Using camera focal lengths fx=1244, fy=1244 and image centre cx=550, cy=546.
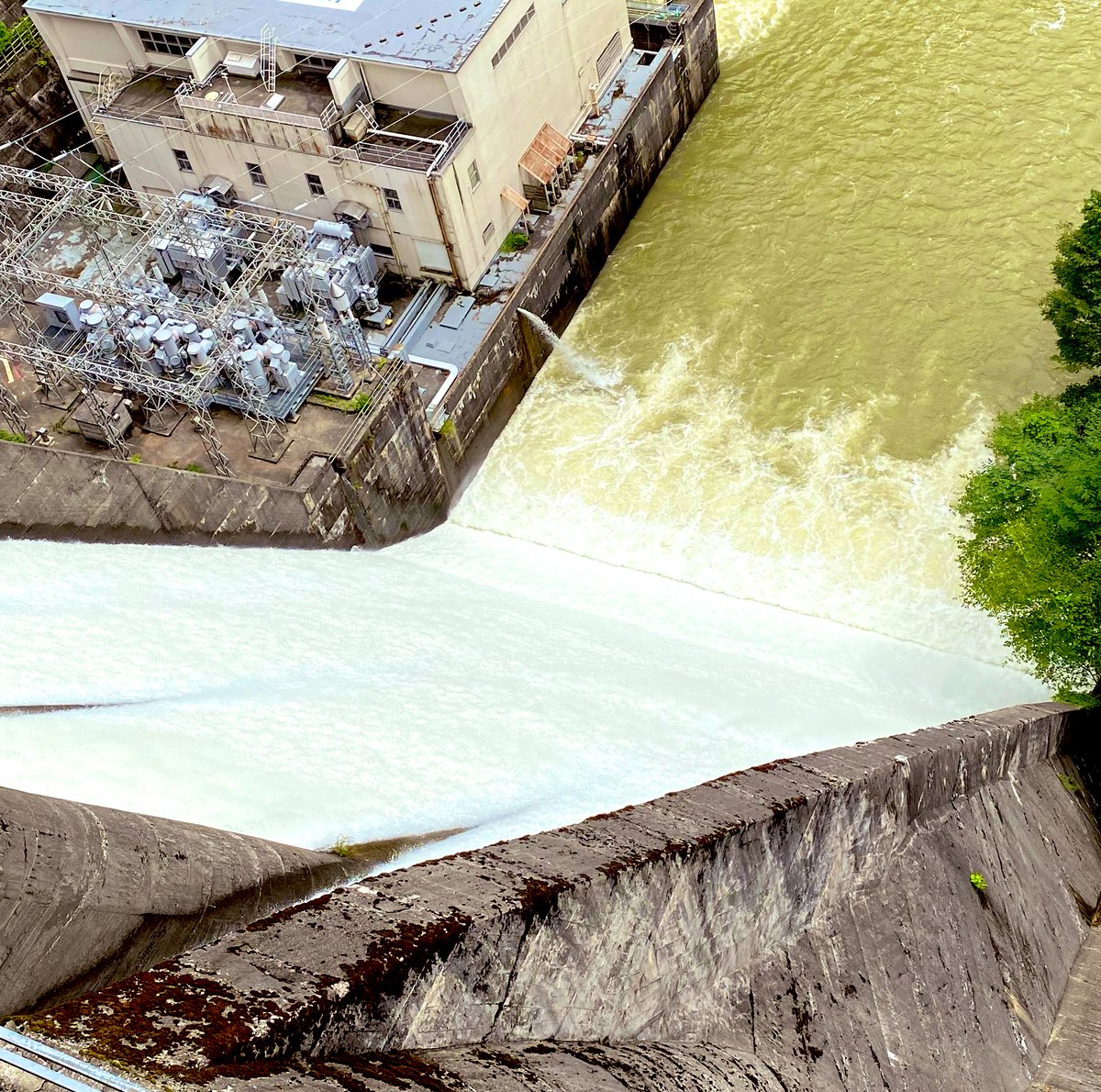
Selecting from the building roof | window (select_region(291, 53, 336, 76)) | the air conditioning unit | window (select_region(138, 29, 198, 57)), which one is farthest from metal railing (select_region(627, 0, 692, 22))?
window (select_region(138, 29, 198, 57))

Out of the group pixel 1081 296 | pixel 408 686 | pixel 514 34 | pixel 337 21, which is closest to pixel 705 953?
pixel 408 686

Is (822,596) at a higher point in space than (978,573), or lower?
lower

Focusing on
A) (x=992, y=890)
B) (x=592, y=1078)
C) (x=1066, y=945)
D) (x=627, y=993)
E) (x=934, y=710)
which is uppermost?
(x=592, y=1078)

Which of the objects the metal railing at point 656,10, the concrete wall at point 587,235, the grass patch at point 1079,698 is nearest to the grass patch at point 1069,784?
the grass patch at point 1079,698

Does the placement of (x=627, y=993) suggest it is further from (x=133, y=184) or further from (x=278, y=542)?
(x=133, y=184)

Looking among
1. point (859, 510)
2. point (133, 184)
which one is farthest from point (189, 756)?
point (133, 184)

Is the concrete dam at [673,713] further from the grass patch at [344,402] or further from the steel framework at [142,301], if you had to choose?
the steel framework at [142,301]

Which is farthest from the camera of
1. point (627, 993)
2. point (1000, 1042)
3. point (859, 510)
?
point (859, 510)

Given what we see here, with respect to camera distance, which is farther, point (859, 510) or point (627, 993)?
point (859, 510)

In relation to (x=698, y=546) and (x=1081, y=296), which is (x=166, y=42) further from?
(x=1081, y=296)
